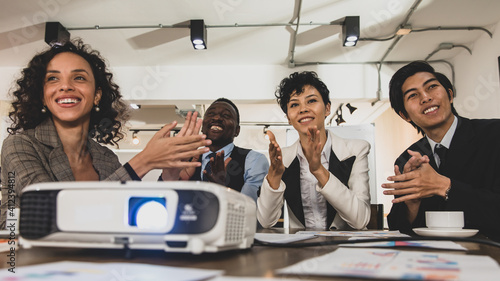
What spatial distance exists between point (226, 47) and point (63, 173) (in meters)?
3.11

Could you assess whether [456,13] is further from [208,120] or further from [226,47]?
[208,120]

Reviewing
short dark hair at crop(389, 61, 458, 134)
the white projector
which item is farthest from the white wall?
the white projector

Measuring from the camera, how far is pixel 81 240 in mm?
527

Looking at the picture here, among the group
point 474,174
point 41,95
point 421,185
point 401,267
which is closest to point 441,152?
point 474,174

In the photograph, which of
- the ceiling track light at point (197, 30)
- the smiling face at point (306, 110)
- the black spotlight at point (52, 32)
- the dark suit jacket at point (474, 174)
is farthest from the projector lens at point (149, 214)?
the black spotlight at point (52, 32)

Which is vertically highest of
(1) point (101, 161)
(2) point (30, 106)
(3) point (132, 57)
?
(3) point (132, 57)

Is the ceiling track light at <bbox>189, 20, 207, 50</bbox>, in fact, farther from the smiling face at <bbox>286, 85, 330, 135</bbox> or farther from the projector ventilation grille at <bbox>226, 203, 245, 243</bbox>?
the projector ventilation grille at <bbox>226, 203, 245, 243</bbox>

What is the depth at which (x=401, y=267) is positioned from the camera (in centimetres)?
43

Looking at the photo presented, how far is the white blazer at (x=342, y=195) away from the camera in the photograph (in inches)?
50.5

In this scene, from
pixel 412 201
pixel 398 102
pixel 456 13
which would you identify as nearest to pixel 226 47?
pixel 456 13

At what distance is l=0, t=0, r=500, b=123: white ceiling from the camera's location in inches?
122

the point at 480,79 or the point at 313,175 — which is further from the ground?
the point at 480,79

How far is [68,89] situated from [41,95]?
17 cm

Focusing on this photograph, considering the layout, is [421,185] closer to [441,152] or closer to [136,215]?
[441,152]
